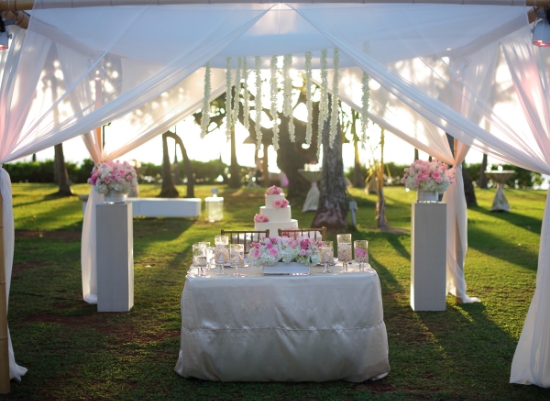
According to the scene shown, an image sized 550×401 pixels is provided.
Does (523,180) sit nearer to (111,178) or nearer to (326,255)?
(111,178)

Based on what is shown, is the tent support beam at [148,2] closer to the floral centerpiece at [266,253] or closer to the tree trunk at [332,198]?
the floral centerpiece at [266,253]

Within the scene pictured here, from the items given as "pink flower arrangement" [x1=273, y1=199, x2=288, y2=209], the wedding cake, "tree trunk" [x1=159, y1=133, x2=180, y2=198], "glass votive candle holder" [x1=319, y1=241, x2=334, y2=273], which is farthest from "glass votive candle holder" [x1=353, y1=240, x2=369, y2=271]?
"tree trunk" [x1=159, y1=133, x2=180, y2=198]

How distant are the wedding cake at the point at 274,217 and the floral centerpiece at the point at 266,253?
4.01 metres

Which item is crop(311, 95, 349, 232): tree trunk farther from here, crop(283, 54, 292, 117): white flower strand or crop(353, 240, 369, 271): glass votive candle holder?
crop(353, 240, 369, 271): glass votive candle holder

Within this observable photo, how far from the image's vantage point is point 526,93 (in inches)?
180

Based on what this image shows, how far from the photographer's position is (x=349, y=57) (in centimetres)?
476

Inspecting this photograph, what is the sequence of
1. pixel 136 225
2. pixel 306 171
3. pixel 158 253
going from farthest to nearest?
pixel 306 171
pixel 136 225
pixel 158 253

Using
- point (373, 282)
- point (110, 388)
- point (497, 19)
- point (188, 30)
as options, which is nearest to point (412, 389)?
point (373, 282)

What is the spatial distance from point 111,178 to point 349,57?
287cm

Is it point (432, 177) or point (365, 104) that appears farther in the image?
point (432, 177)

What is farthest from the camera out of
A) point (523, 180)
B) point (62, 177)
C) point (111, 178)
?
point (523, 180)

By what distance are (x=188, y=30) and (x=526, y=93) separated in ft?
8.37

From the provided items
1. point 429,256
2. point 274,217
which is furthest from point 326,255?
point 274,217

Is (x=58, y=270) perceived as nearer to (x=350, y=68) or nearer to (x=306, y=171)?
(x=350, y=68)
